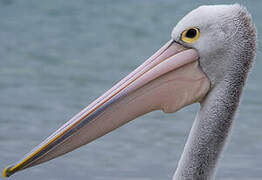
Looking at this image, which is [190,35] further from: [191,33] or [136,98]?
[136,98]

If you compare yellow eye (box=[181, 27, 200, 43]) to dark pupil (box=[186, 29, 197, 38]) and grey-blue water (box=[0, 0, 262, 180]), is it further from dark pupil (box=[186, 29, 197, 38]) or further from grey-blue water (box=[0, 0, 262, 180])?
grey-blue water (box=[0, 0, 262, 180])

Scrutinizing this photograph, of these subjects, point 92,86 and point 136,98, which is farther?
point 92,86

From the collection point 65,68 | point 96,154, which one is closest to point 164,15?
point 65,68

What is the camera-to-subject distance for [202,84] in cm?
379

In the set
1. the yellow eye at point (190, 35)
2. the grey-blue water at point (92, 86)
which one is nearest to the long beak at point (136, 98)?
the yellow eye at point (190, 35)

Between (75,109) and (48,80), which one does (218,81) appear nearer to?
(75,109)

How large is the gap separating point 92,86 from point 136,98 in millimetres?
5121

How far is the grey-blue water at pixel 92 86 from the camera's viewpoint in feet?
21.6

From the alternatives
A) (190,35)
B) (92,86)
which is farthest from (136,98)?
(92,86)

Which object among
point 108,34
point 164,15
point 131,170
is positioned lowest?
point 131,170

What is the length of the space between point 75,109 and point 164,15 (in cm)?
519

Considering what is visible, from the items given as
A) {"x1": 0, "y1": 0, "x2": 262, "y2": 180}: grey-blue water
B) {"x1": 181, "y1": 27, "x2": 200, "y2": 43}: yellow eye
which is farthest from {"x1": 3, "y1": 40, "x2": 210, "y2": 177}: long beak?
{"x1": 0, "y1": 0, "x2": 262, "y2": 180}: grey-blue water

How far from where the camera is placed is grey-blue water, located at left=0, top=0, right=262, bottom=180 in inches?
259

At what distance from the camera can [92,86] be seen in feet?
29.1
